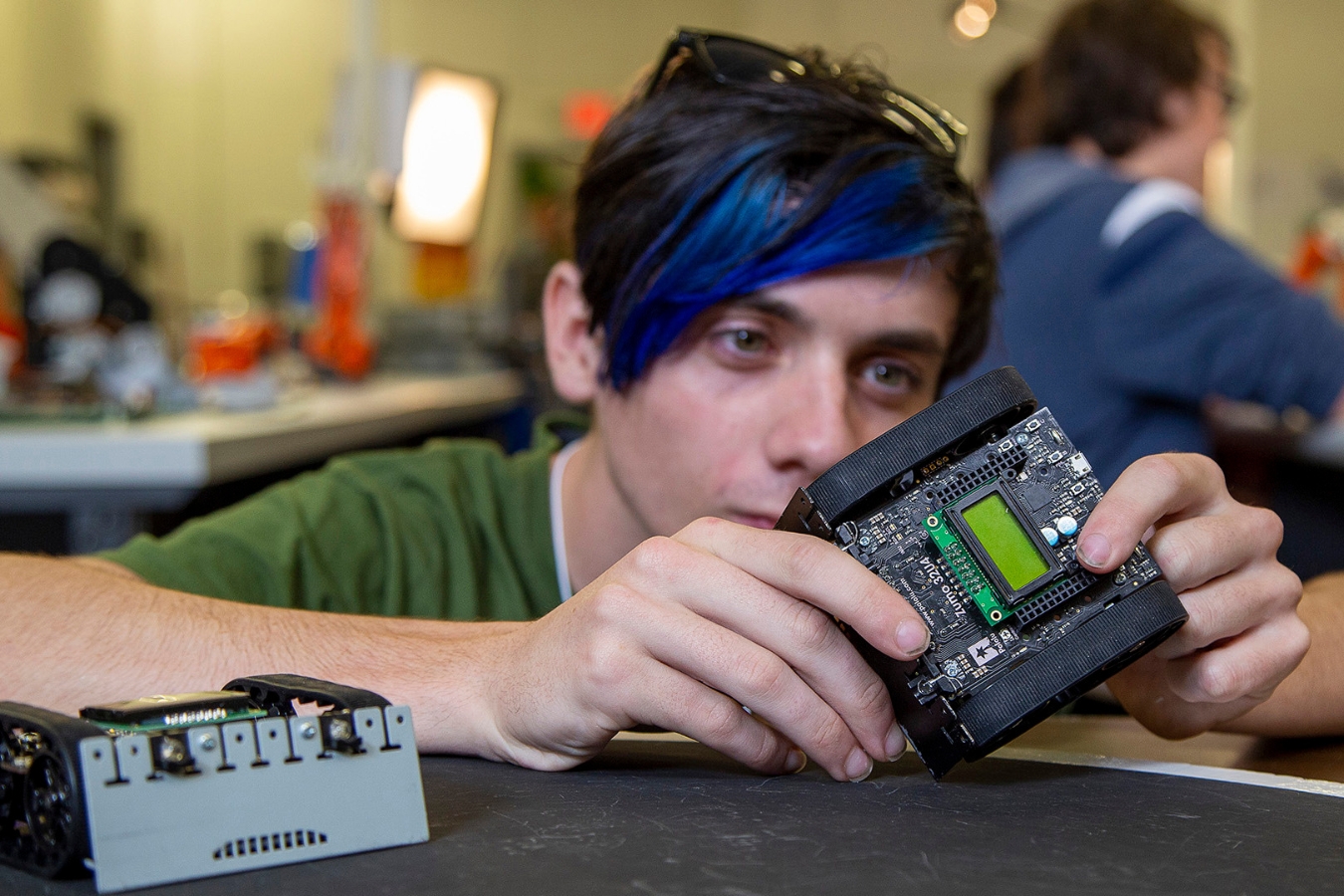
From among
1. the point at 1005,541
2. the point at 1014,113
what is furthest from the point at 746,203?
the point at 1014,113

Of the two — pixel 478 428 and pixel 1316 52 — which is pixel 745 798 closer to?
pixel 478 428

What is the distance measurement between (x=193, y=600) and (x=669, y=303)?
1.48ft

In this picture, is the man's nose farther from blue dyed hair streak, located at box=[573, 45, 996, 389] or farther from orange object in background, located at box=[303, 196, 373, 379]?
orange object in background, located at box=[303, 196, 373, 379]

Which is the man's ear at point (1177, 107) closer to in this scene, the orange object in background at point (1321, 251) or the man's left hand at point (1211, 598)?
the orange object in background at point (1321, 251)

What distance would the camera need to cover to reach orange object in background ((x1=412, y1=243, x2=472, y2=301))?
382 centimetres

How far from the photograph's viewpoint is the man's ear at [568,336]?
48.4 inches

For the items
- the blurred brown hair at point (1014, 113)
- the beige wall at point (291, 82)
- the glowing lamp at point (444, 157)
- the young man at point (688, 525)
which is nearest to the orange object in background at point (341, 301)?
the glowing lamp at point (444, 157)

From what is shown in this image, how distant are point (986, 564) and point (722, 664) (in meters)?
0.14

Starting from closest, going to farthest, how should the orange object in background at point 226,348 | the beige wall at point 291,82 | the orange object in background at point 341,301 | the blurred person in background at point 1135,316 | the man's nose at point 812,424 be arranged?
the man's nose at point 812,424 < the blurred person in background at point 1135,316 < the orange object in background at point 226,348 < the orange object in background at point 341,301 < the beige wall at point 291,82

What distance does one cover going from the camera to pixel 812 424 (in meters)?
0.99

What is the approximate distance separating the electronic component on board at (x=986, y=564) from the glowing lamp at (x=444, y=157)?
3007 mm

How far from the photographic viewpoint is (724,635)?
0.64m

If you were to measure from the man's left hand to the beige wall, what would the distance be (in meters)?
2.11

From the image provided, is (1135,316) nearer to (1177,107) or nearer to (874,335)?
(1177,107)
